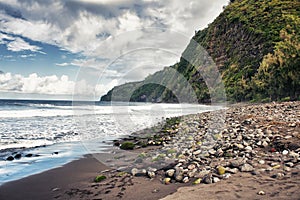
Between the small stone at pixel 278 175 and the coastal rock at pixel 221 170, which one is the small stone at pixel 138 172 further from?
the small stone at pixel 278 175

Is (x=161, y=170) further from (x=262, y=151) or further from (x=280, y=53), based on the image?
(x=280, y=53)

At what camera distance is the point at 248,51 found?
288 ft

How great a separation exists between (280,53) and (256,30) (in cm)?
5184

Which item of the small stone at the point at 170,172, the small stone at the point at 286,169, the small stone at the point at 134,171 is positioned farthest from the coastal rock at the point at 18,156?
the small stone at the point at 286,169

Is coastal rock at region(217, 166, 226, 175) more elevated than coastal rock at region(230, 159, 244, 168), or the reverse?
coastal rock at region(230, 159, 244, 168)

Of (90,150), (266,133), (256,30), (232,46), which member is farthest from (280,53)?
(232,46)

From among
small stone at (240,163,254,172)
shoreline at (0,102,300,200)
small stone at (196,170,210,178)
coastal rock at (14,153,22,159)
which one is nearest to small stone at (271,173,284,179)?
shoreline at (0,102,300,200)

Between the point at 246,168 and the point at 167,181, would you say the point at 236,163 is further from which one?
the point at 167,181

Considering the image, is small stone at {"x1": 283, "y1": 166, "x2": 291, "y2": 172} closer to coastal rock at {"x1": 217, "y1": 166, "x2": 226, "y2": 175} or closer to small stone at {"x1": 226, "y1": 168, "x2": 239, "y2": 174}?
small stone at {"x1": 226, "y1": 168, "x2": 239, "y2": 174}

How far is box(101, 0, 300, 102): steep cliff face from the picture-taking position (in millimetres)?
45938

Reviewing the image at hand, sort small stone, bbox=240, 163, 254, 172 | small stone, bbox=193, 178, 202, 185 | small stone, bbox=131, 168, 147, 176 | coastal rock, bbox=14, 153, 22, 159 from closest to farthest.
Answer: small stone, bbox=193, 178, 202, 185 < small stone, bbox=240, 163, 254, 172 < small stone, bbox=131, 168, 147, 176 < coastal rock, bbox=14, 153, 22, 159

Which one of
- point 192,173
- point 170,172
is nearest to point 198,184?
point 192,173

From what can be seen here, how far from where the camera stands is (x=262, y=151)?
8.39m

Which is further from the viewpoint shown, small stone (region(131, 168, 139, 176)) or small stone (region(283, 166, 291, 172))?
small stone (region(131, 168, 139, 176))
